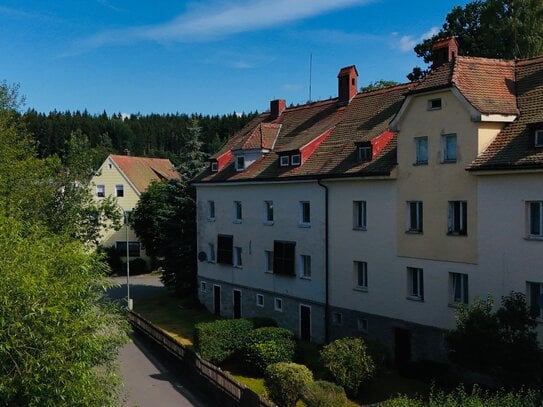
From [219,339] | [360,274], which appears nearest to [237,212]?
[219,339]

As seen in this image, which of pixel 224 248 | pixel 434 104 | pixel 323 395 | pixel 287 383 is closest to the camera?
pixel 323 395

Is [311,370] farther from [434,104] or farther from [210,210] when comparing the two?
[210,210]

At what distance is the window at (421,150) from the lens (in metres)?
23.8

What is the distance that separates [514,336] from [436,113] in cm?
902

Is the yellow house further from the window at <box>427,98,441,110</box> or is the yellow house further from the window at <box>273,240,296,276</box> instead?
the window at <box>427,98,441,110</box>

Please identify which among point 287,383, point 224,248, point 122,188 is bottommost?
point 287,383

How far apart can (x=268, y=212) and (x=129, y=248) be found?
33.9 metres

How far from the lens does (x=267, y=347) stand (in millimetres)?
25406

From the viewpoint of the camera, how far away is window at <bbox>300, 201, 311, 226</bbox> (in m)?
30.7

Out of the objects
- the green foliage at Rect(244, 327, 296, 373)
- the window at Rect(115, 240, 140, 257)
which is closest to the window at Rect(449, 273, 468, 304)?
the green foliage at Rect(244, 327, 296, 373)

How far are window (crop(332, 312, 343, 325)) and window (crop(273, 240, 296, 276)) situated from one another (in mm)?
3490

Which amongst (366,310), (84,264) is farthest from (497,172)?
(84,264)

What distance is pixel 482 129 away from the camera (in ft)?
71.4

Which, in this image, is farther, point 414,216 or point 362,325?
point 362,325
